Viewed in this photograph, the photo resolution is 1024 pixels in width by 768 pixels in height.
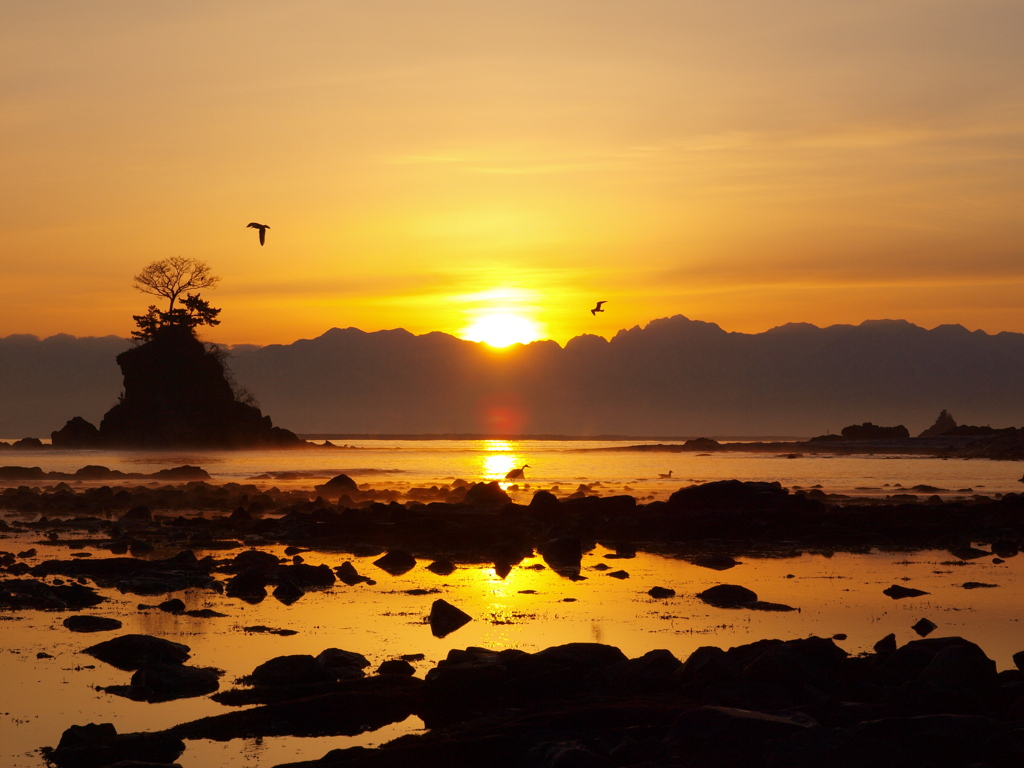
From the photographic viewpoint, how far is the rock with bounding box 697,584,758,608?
77.4 ft

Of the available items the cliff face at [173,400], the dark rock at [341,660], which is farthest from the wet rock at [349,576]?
the cliff face at [173,400]

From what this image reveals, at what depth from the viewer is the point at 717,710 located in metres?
12.3

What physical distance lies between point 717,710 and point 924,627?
9.81 meters

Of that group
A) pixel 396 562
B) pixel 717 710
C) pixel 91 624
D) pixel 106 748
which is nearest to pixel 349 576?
pixel 396 562

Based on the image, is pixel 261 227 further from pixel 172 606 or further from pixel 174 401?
pixel 174 401

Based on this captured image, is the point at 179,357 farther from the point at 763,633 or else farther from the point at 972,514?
the point at 763,633

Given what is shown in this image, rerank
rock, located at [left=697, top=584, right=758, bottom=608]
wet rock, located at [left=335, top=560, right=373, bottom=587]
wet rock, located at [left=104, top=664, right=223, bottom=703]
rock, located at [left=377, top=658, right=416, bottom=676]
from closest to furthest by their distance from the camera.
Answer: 1. wet rock, located at [left=104, top=664, right=223, bottom=703]
2. rock, located at [left=377, top=658, right=416, bottom=676]
3. rock, located at [left=697, top=584, right=758, bottom=608]
4. wet rock, located at [left=335, top=560, right=373, bottom=587]

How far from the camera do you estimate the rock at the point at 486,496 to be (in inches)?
2142

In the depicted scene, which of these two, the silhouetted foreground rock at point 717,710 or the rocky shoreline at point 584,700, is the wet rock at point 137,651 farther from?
the silhouetted foreground rock at point 717,710

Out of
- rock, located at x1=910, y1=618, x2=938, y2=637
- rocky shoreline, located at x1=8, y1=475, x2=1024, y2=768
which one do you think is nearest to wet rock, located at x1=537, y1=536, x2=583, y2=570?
rocky shoreline, located at x1=8, y1=475, x2=1024, y2=768

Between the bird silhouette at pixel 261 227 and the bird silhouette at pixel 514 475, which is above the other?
the bird silhouette at pixel 261 227

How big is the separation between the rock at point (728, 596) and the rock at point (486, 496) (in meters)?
30.1

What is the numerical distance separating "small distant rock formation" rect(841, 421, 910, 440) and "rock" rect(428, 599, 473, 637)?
169387 mm

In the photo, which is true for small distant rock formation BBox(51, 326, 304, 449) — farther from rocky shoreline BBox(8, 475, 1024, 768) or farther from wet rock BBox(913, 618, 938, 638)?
wet rock BBox(913, 618, 938, 638)
